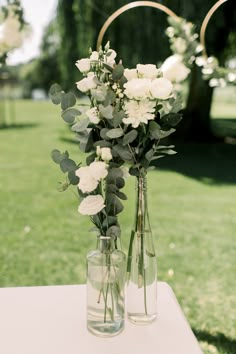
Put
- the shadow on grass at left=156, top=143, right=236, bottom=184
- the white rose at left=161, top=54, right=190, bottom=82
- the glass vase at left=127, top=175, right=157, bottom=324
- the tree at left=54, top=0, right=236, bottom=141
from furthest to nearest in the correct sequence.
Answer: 1. the tree at left=54, top=0, right=236, bottom=141
2. the shadow on grass at left=156, top=143, right=236, bottom=184
3. the white rose at left=161, top=54, right=190, bottom=82
4. the glass vase at left=127, top=175, right=157, bottom=324

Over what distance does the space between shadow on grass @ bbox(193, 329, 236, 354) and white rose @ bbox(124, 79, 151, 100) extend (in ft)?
5.01

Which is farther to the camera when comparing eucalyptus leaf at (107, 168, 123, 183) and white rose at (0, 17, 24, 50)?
white rose at (0, 17, 24, 50)

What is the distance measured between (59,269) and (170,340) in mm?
2121

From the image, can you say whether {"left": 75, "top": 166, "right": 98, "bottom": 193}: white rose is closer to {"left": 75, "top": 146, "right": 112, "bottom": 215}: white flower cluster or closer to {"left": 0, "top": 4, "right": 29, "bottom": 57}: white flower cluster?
{"left": 75, "top": 146, "right": 112, "bottom": 215}: white flower cluster

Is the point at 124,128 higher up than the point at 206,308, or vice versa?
the point at 124,128

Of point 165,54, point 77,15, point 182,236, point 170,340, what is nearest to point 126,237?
point 182,236

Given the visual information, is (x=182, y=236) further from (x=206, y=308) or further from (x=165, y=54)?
(x=165, y=54)

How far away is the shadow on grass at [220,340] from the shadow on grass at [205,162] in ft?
11.5

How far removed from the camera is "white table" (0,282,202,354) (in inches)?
44.1

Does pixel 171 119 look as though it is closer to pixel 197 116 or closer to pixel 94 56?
pixel 94 56

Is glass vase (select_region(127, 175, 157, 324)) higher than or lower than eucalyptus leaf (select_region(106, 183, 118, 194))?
lower

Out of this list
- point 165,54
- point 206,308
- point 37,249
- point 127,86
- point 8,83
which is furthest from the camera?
point 8,83

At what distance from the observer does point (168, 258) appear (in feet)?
11.2

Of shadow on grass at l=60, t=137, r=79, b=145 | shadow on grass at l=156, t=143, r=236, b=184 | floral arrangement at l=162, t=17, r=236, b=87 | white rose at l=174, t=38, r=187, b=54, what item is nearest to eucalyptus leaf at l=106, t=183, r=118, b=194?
floral arrangement at l=162, t=17, r=236, b=87
